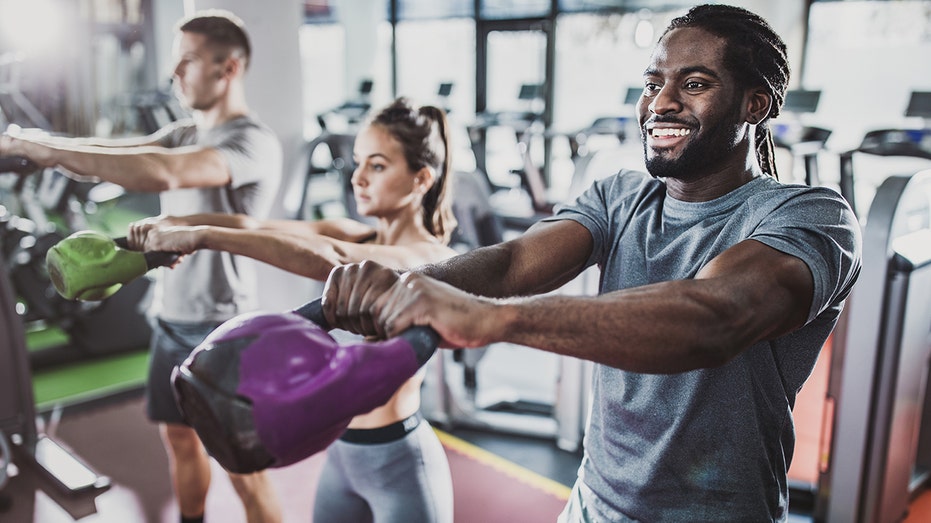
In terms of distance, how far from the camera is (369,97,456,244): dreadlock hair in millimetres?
2098

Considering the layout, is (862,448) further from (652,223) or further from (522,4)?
(522,4)

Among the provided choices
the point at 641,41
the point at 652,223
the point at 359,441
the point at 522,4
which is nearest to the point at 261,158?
the point at 359,441

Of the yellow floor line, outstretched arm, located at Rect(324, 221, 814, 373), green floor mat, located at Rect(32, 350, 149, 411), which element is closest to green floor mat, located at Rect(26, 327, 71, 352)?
green floor mat, located at Rect(32, 350, 149, 411)

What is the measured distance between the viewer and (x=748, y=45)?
1.23 metres

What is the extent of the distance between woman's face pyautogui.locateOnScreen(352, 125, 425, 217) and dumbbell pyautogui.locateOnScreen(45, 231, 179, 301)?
22.1 inches

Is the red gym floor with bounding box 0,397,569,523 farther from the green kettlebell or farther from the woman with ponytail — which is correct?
the green kettlebell

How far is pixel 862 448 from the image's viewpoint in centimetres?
272

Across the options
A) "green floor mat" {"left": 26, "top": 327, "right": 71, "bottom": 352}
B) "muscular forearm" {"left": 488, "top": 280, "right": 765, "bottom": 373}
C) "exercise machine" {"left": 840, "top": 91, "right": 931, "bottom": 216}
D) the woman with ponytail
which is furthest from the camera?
"green floor mat" {"left": 26, "top": 327, "right": 71, "bottom": 352}

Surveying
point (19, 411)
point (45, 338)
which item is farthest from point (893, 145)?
point (45, 338)

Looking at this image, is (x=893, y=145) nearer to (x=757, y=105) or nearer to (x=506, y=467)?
(x=506, y=467)

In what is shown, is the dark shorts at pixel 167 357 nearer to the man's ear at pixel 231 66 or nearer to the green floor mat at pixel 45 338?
the man's ear at pixel 231 66

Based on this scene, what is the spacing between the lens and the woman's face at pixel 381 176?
6.81 feet

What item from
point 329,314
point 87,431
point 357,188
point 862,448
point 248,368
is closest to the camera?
point 248,368

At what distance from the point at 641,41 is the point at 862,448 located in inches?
151
